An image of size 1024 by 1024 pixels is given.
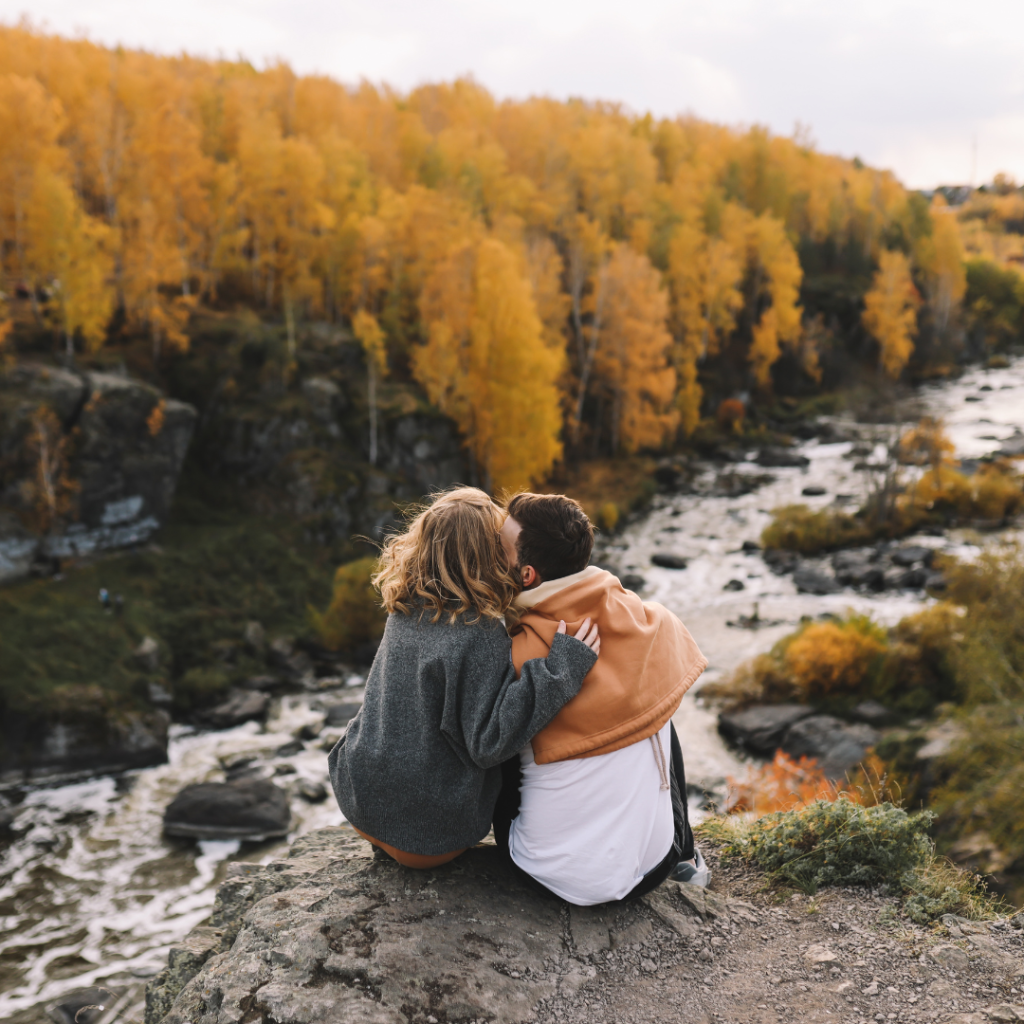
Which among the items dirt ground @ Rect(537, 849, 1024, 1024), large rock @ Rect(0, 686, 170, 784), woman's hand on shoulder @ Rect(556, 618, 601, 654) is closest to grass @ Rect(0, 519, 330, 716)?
large rock @ Rect(0, 686, 170, 784)

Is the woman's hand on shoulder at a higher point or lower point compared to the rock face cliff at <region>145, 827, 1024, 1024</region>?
higher

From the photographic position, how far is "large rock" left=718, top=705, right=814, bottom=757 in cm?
1377

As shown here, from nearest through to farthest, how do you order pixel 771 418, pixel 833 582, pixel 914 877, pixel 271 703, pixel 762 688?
pixel 914 877, pixel 762 688, pixel 271 703, pixel 833 582, pixel 771 418

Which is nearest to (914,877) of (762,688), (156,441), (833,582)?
(762,688)

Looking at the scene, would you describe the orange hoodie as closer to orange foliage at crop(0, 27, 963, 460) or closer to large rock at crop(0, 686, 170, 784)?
large rock at crop(0, 686, 170, 784)

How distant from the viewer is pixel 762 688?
1545cm

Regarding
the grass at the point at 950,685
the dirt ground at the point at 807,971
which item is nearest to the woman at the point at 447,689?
the dirt ground at the point at 807,971

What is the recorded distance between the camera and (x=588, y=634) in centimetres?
286

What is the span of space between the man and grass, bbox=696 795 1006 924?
4.23ft

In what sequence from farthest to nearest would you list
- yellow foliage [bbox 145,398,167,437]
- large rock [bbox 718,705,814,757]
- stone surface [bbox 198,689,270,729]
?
yellow foliage [bbox 145,398,167,437] < stone surface [bbox 198,689,270,729] < large rock [bbox 718,705,814,757]

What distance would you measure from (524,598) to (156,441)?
21.7 meters

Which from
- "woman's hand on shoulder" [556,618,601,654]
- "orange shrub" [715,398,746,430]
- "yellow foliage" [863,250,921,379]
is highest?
"yellow foliage" [863,250,921,379]

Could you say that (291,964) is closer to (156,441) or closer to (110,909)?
(110,909)

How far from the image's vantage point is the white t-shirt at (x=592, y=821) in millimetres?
2943
